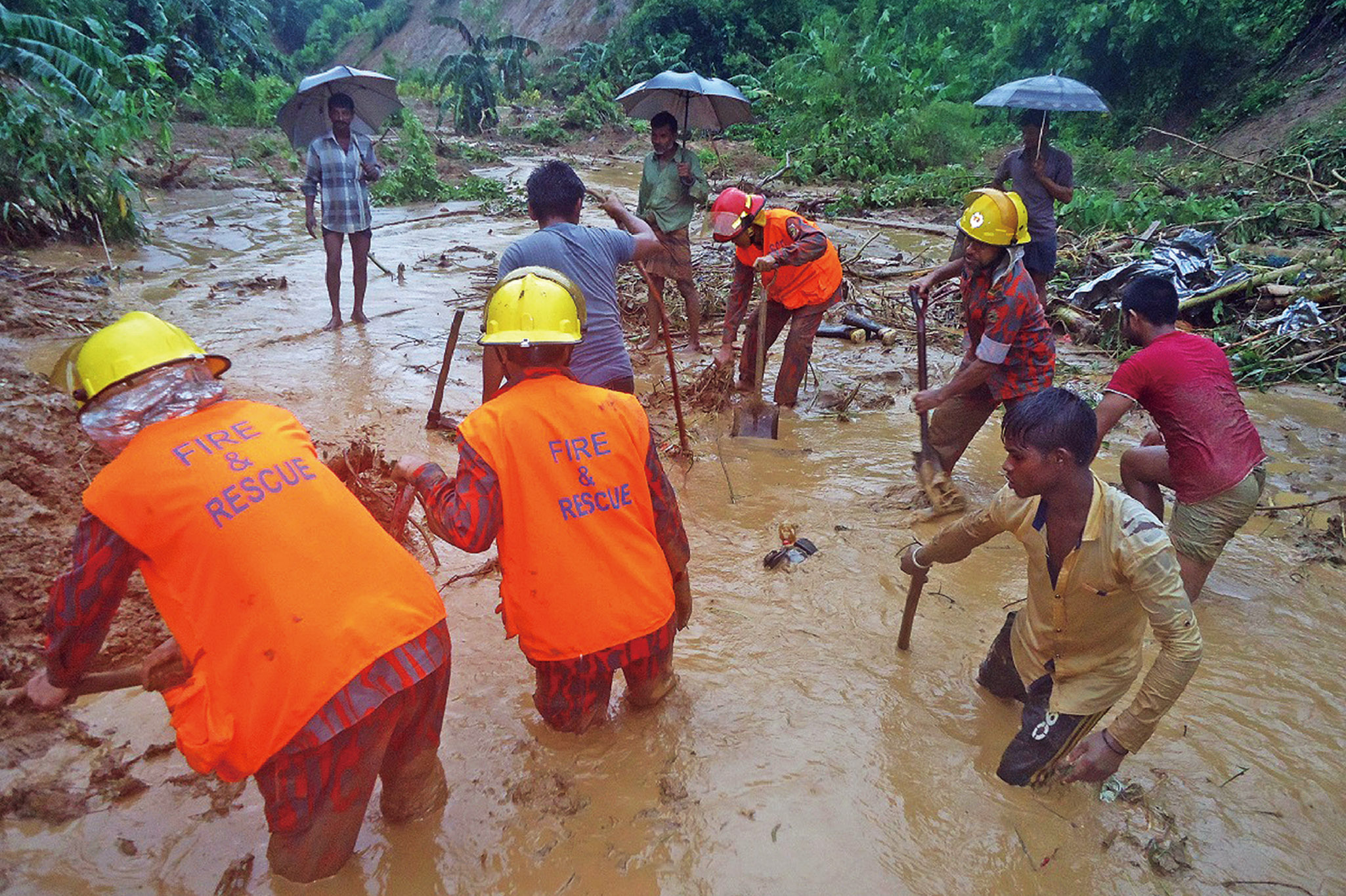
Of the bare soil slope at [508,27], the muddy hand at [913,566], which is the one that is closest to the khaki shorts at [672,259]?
the muddy hand at [913,566]

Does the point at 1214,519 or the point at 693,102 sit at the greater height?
the point at 693,102

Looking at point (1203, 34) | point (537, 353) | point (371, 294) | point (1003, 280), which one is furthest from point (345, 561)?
point (1203, 34)

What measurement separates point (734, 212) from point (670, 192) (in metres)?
1.17

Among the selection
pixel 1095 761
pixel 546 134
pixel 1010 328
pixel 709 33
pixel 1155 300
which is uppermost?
pixel 709 33

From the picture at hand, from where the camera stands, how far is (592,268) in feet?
12.1

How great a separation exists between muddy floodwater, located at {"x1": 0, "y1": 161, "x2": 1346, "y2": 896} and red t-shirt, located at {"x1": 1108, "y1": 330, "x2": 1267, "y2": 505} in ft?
2.43

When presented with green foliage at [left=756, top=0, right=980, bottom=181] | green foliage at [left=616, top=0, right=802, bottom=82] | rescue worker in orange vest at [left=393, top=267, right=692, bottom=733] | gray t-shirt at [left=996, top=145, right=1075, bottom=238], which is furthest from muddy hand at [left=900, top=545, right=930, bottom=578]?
green foliage at [left=616, top=0, right=802, bottom=82]

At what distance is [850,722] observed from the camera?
293cm

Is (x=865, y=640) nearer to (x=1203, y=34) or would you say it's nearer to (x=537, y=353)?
(x=537, y=353)

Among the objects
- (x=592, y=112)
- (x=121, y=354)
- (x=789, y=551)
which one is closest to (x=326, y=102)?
(x=789, y=551)

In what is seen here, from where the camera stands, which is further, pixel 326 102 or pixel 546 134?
pixel 546 134

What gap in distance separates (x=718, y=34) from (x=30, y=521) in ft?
92.7

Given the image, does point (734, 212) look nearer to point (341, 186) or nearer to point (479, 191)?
point (341, 186)

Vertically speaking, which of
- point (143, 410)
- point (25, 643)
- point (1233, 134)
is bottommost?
point (25, 643)
